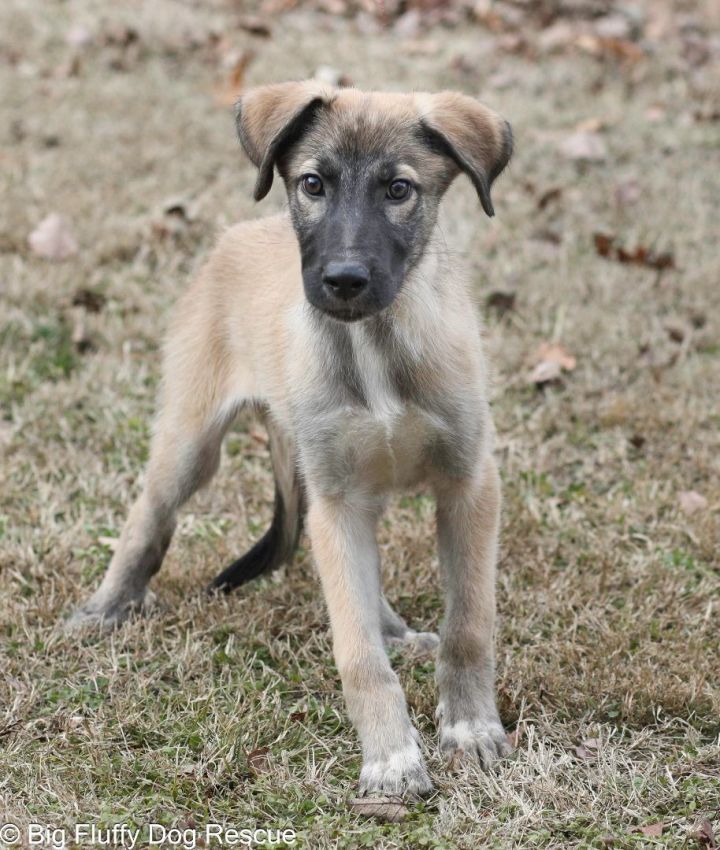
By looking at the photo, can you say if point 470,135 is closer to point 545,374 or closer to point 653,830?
point 653,830

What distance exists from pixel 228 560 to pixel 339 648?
1.06 m

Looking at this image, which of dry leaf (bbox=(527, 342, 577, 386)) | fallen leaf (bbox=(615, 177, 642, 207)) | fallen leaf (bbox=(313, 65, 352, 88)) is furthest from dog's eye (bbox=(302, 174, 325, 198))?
fallen leaf (bbox=(313, 65, 352, 88))

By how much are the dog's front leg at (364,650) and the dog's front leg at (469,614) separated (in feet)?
0.53

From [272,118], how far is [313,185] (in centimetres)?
28

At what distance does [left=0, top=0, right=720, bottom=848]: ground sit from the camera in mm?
3260

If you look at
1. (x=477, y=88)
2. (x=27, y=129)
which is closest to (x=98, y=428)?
(x=27, y=129)


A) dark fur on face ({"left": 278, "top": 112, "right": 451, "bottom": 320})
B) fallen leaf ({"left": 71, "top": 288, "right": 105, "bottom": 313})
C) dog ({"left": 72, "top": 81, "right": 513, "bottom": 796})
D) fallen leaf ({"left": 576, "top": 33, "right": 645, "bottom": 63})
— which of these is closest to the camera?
dark fur on face ({"left": 278, "top": 112, "right": 451, "bottom": 320})

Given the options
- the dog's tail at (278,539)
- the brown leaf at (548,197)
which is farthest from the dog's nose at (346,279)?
the brown leaf at (548,197)

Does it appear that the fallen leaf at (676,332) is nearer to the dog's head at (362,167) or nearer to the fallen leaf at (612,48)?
the dog's head at (362,167)

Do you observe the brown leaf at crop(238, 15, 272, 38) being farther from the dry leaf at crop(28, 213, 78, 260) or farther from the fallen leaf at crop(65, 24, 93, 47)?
the dry leaf at crop(28, 213, 78, 260)

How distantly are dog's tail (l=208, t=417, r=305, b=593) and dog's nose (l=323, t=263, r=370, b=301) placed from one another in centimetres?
101

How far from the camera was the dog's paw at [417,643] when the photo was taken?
393cm

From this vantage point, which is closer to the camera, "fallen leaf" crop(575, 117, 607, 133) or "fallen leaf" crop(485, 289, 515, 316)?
"fallen leaf" crop(485, 289, 515, 316)

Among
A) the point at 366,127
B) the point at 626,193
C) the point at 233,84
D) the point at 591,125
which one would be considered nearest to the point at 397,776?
the point at 366,127
